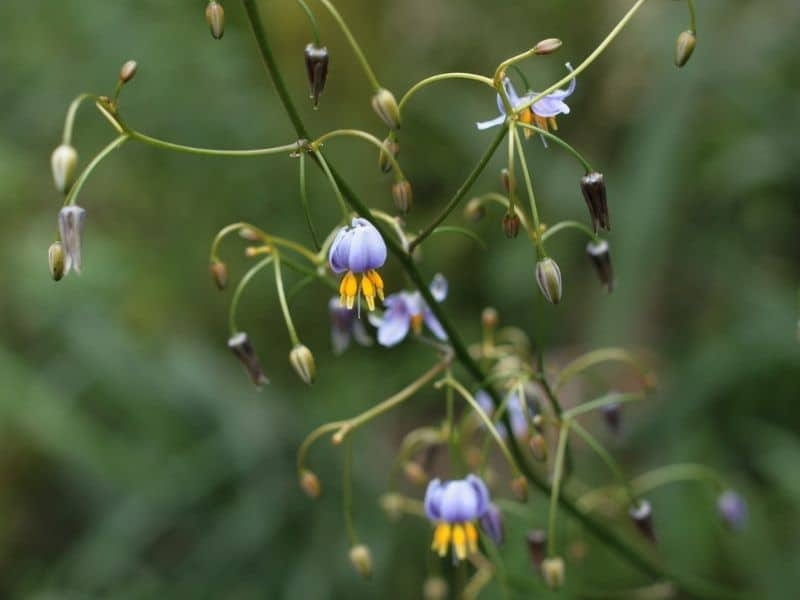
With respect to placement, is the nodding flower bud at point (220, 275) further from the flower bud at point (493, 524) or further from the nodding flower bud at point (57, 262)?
the flower bud at point (493, 524)

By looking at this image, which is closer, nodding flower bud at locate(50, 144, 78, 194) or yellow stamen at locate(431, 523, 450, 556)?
nodding flower bud at locate(50, 144, 78, 194)

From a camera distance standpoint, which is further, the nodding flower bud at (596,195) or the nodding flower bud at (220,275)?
the nodding flower bud at (220,275)

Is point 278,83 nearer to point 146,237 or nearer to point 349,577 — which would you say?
point 349,577

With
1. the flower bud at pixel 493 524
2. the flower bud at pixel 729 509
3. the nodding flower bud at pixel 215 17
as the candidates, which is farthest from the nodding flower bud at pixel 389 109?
the flower bud at pixel 729 509

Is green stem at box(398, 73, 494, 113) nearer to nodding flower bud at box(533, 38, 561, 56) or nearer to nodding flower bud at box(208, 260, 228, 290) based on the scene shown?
nodding flower bud at box(533, 38, 561, 56)

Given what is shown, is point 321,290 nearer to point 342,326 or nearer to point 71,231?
point 342,326

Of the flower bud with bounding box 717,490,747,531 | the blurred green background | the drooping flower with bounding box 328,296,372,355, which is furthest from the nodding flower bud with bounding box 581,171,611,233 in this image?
the blurred green background

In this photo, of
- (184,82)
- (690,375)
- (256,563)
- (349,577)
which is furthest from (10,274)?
(690,375)

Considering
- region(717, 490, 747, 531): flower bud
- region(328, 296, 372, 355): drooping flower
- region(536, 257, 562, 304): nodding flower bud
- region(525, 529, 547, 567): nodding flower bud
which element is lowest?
region(717, 490, 747, 531): flower bud
